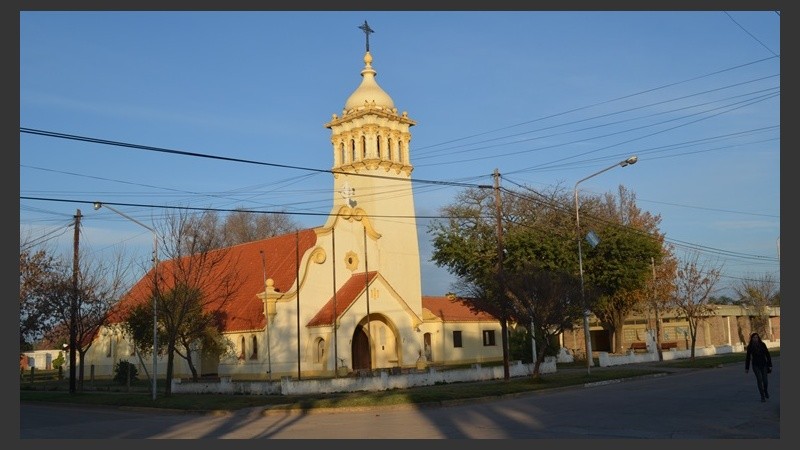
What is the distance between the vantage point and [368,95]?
162ft

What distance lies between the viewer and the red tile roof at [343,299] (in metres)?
42.4

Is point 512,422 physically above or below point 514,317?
below

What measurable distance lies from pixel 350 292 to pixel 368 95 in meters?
12.9

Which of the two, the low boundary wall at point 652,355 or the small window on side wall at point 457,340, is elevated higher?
the small window on side wall at point 457,340

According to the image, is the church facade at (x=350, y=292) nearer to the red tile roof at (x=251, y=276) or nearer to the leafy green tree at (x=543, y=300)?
the red tile roof at (x=251, y=276)

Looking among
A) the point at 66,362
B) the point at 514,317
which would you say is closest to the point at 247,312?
the point at 514,317

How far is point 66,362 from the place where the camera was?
5784 centimetres

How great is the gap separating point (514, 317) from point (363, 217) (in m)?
17.8

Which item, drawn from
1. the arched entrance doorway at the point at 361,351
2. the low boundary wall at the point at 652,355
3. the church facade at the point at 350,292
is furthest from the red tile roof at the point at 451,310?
the low boundary wall at the point at 652,355

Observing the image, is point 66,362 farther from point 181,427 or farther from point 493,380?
point 181,427

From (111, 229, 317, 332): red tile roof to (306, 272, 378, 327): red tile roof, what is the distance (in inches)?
90.7

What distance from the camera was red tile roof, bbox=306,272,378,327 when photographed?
1671 inches

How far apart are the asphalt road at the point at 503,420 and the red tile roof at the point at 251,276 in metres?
15.9

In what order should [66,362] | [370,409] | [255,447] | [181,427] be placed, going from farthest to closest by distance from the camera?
[66,362] → [370,409] → [181,427] → [255,447]
